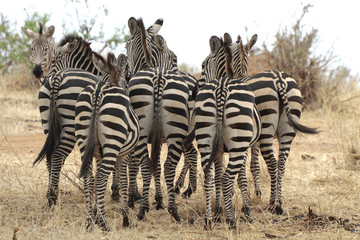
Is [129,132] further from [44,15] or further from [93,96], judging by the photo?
[44,15]

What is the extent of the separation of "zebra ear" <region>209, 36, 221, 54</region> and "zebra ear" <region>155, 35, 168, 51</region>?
3.89 feet

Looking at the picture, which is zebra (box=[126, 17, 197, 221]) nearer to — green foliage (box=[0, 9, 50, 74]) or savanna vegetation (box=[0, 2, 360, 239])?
savanna vegetation (box=[0, 2, 360, 239])

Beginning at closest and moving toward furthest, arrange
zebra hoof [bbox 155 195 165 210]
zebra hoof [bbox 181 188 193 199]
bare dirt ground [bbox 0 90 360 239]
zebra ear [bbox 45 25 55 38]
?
bare dirt ground [bbox 0 90 360 239] → zebra hoof [bbox 155 195 165 210] → zebra hoof [bbox 181 188 193 199] → zebra ear [bbox 45 25 55 38]

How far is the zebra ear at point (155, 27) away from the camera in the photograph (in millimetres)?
7602

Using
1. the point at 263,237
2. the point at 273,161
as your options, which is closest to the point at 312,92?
the point at 273,161

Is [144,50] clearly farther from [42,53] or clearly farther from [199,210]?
[199,210]

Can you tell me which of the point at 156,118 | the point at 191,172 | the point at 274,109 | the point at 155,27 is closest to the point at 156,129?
the point at 156,118

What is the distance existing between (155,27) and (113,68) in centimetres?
281

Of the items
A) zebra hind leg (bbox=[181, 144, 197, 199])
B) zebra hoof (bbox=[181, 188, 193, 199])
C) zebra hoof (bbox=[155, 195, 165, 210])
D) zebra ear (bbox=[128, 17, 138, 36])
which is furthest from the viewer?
zebra hoof (bbox=[181, 188, 193, 199])

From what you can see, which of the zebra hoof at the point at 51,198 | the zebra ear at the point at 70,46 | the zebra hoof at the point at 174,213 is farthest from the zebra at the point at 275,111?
the zebra hoof at the point at 51,198

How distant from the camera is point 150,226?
530 centimetres

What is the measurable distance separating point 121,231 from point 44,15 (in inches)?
635

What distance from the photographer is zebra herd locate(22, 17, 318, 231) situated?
486cm

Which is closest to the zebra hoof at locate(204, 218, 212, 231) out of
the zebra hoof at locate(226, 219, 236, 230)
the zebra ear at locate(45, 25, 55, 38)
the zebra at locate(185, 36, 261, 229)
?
the zebra at locate(185, 36, 261, 229)
